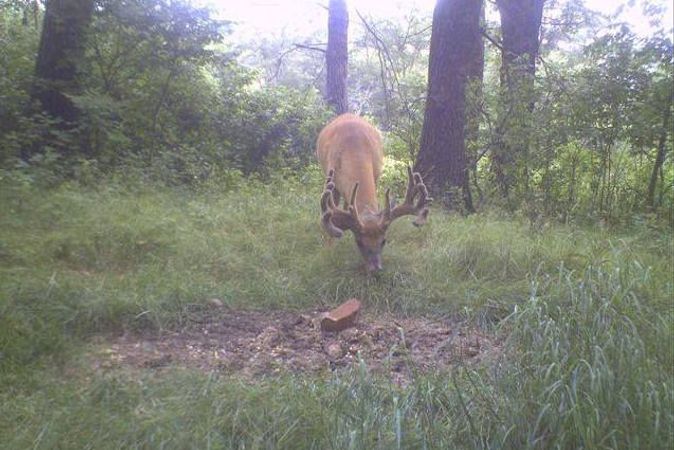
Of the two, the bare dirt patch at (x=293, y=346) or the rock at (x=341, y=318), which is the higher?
the rock at (x=341, y=318)

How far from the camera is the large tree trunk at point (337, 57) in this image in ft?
52.5

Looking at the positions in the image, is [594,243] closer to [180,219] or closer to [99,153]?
[180,219]

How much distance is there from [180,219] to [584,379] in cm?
477

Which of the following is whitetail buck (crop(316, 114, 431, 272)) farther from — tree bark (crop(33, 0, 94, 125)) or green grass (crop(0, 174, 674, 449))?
tree bark (crop(33, 0, 94, 125))

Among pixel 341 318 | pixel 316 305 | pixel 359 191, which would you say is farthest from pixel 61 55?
pixel 341 318

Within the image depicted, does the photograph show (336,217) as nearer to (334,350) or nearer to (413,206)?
(413,206)

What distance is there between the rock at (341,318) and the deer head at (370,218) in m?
0.99

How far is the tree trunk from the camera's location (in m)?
8.23

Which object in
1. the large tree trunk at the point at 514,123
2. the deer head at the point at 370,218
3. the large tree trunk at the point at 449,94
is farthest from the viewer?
the large tree trunk at the point at 449,94

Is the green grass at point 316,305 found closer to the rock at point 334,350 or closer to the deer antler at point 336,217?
the deer antler at point 336,217

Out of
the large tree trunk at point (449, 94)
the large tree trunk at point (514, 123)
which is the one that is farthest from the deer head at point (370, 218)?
the large tree trunk at point (449, 94)

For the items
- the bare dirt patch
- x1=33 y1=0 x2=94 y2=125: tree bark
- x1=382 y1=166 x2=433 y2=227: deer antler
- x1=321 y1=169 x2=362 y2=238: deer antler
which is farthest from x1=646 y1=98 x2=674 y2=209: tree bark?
x1=33 y1=0 x2=94 y2=125: tree bark

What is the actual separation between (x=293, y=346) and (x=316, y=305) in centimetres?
94

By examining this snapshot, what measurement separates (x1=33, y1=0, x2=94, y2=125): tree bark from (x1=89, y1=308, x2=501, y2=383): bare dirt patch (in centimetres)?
547
